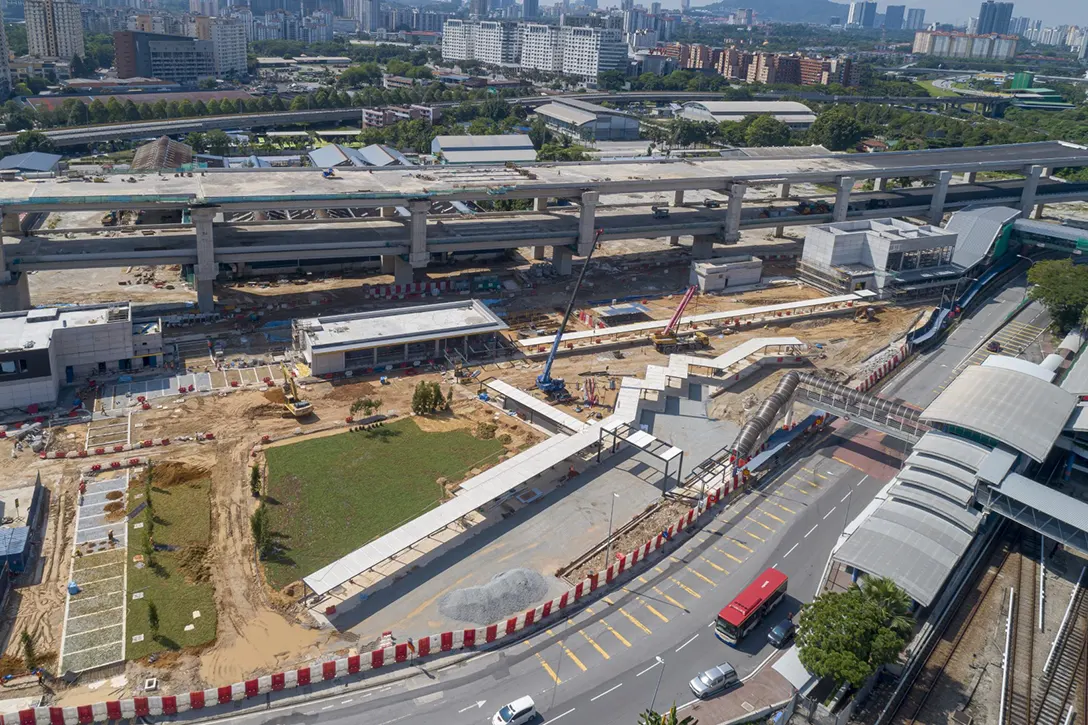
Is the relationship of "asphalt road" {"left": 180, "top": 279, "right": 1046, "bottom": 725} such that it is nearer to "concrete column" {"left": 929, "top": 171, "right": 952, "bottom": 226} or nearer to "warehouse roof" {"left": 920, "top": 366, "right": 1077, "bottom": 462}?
"warehouse roof" {"left": 920, "top": 366, "right": 1077, "bottom": 462}

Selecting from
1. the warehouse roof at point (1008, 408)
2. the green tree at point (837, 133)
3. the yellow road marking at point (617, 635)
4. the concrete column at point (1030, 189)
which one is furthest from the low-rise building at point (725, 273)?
the green tree at point (837, 133)

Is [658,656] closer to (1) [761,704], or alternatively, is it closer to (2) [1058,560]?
(1) [761,704]

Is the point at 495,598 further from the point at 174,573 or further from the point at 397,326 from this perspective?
the point at 397,326

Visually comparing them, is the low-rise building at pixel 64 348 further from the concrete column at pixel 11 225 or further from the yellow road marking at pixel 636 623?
the yellow road marking at pixel 636 623

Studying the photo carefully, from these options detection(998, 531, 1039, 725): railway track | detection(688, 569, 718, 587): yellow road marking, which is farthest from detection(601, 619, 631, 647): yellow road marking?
detection(998, 531, 1039, 725): railway track

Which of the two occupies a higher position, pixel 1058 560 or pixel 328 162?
pixel 328 162

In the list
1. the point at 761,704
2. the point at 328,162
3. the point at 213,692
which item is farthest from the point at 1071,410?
the point at 328,162
